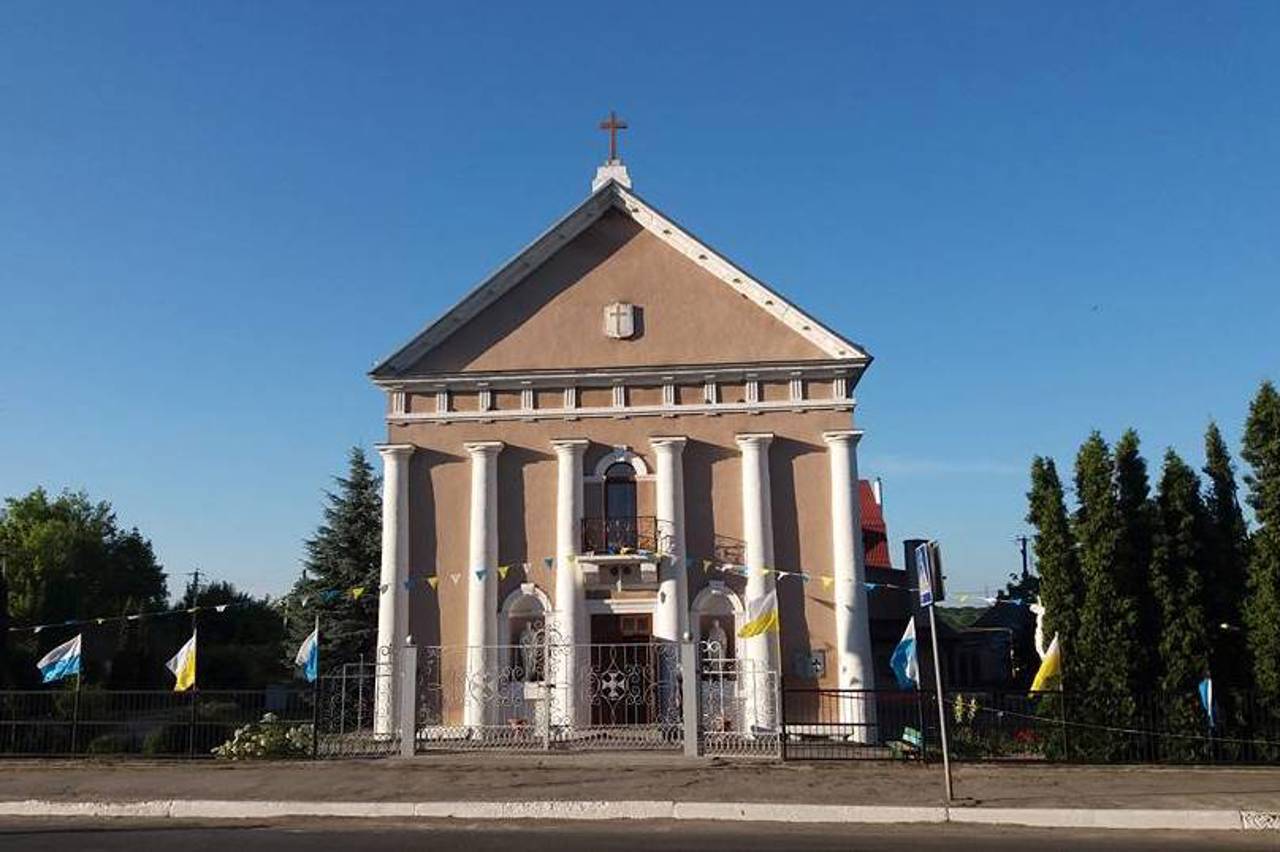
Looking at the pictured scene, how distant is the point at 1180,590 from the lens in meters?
16.8

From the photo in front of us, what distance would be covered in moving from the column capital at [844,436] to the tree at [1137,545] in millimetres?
5313

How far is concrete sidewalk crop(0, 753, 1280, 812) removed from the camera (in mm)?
13336

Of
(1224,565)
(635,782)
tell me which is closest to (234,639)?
(635,782)

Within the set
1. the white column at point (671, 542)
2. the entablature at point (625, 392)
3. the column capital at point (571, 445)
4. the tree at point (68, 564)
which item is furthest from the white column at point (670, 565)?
the tree at point (68, 564)

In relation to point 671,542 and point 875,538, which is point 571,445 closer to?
point 671,542

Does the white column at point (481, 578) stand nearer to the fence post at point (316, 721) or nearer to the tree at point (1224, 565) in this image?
the fence post at point (316, 721)

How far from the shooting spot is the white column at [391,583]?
2045 cm

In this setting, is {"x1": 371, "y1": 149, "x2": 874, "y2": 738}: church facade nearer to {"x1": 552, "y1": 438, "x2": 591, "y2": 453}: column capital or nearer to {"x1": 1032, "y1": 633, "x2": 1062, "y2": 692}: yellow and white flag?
{"x1": 552, "y1": 438, "x2": 591, "y2": 453}: column capital

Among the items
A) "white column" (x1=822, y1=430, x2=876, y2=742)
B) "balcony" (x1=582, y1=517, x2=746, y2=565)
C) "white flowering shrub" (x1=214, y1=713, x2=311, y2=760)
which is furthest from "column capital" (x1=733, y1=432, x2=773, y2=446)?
"white flowering shrub" (x1=214, y1=713, x2=311, y2=760)

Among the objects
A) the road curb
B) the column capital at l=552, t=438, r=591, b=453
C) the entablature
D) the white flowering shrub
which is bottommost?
the road curb

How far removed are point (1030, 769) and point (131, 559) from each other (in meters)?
63.4

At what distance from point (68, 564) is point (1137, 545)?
183 feet

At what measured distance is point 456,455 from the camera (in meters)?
22.3

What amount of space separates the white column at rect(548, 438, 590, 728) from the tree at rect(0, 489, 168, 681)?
36.0m
